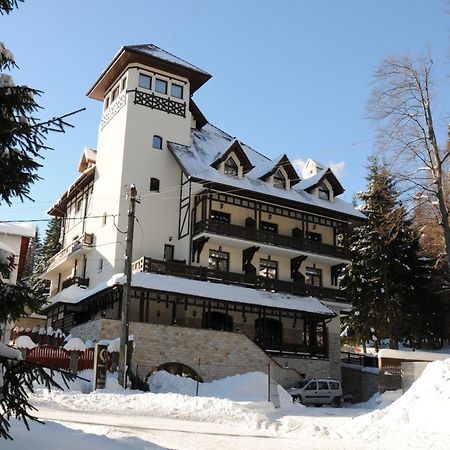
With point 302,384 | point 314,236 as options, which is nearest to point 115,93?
point 314,236

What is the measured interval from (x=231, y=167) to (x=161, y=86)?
7610 millimetres

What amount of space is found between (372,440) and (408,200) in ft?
39.4

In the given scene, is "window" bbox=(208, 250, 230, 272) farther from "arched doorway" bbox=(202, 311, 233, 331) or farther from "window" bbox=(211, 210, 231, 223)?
"arched doorway" bbox=(202, 311, 233, 331)

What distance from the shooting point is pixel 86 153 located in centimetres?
4462

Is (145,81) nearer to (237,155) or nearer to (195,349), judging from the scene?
(237,155)

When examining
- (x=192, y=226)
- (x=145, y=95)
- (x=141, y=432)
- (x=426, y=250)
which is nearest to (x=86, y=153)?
(x=145, y=95)

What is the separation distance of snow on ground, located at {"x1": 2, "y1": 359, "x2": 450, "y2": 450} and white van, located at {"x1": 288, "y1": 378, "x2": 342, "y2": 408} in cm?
853

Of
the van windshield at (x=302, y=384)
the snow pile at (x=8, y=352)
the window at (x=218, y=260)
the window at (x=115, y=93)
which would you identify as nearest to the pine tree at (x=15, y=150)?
the snow pile at (x=8, y=352)

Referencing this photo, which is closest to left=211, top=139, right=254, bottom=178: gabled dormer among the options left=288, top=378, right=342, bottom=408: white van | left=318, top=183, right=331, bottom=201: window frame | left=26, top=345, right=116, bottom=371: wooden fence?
left=318, top=183, right=331, bottom=201: window frame

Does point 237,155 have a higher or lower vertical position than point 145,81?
lower

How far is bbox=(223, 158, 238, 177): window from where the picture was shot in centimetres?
3856

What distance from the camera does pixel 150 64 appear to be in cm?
3959

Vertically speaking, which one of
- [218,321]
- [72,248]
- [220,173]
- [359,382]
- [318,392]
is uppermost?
[220,173]

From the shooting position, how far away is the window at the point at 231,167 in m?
38.6
